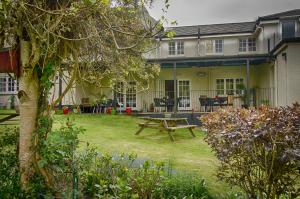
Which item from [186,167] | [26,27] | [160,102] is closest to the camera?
[26,27]

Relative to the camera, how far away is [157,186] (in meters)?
4.82

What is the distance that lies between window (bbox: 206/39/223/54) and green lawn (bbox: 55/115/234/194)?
13179 mm

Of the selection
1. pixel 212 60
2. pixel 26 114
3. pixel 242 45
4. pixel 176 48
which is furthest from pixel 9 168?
pixel 242 45

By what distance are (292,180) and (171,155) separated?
487cm

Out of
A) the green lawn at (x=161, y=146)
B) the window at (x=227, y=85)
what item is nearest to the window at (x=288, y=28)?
the window at (x=227, y=85)

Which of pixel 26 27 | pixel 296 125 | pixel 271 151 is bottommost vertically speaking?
pixel 271 151

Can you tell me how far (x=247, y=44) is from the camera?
25922 mm

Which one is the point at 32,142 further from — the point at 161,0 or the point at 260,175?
the point at 260,175

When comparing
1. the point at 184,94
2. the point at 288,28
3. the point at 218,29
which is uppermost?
the point at 218,29

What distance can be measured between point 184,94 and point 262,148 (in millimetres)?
20320

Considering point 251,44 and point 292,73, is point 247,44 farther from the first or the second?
point 292,73

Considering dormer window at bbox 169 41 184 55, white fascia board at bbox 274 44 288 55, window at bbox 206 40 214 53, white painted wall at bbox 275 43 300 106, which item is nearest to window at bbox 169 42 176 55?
dormer window at bbox 169 41 184 55

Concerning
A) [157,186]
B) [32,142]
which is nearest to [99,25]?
Answer: [32,142]

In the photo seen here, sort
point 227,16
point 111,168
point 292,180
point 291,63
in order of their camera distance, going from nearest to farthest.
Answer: point 292,180
point 111,168
point 291,63
point 227,16
